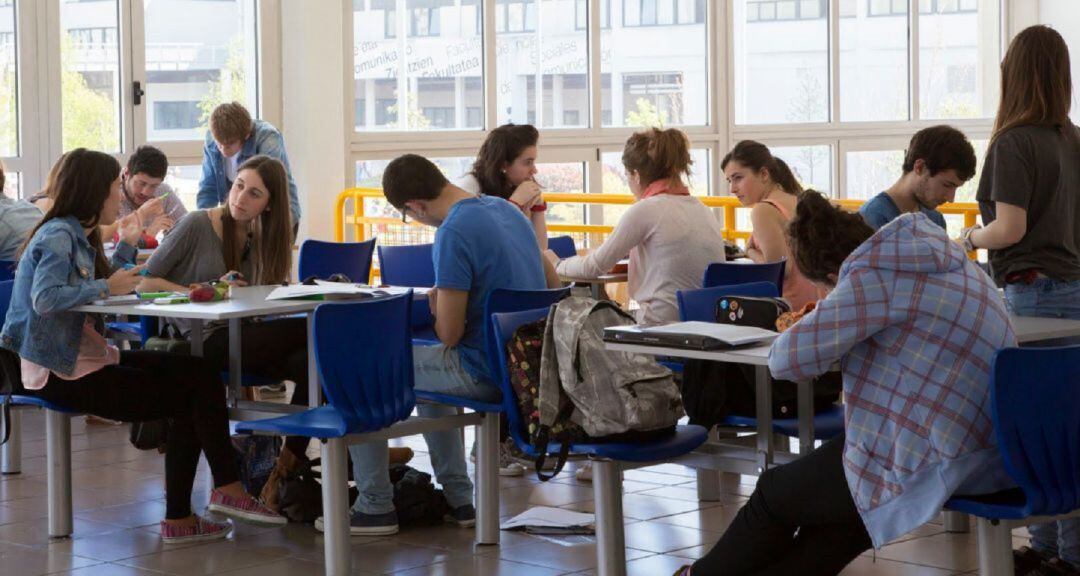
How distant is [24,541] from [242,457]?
78 cm

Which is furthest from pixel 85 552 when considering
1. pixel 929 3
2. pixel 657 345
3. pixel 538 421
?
pixel 929 3

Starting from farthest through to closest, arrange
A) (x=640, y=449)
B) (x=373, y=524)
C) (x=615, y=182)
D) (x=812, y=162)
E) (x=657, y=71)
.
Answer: (x=812, y=162) → (x=657, y=71) → (x=615, y=182) → (x=373, y=524) → (x=640, y=449)

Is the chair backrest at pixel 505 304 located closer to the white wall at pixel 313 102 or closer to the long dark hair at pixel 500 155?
the long dark hair at pixel 500 155

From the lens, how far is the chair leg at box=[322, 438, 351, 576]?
425cm

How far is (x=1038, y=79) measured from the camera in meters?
4.19

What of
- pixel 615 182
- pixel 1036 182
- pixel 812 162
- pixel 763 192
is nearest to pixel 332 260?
pixel 763 192

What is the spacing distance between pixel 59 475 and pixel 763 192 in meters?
2.89

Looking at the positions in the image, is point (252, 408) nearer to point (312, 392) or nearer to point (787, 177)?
point (312, 392)

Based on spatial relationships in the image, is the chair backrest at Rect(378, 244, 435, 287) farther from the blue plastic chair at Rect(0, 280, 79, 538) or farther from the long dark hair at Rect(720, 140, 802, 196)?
the blue plastic chair at Rect(0, 280, 79, 538)

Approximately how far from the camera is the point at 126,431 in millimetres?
6875

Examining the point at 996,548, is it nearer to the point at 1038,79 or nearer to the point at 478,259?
the point at 1038,79

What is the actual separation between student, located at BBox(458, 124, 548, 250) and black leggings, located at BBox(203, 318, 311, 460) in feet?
4.26

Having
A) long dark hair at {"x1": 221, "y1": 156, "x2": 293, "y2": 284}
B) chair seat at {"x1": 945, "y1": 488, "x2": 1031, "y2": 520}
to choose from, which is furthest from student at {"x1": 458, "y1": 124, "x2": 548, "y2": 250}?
chair seat at {"x1": 945, "y1": 488, "x2": 1031, "y2": 520}

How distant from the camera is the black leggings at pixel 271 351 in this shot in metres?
5.17
